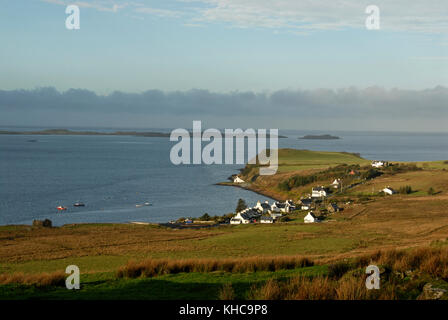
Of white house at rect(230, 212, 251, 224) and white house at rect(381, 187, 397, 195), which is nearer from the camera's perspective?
white house at rect(230, 212, 251, 224)

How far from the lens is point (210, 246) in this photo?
3362 centimetres

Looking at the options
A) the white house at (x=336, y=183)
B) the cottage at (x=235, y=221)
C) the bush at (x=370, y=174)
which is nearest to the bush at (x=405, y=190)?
the white house at (x=336, y=183)

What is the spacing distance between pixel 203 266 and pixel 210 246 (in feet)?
70.0

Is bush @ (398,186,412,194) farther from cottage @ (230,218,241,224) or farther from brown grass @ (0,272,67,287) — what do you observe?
brown grass @ (0,272,67,287)

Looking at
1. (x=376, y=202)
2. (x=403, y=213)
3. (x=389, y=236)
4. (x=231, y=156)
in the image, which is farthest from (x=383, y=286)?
(x=231, y=156)

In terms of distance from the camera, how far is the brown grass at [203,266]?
11914 mm

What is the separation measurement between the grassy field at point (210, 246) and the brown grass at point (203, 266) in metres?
0.45

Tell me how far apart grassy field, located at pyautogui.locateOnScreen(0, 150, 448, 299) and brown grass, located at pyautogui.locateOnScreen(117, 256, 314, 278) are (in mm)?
445

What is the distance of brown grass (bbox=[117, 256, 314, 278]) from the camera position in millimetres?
11914

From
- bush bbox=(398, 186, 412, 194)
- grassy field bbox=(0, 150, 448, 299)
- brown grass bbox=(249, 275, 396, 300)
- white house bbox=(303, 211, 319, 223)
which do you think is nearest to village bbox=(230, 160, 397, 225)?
white house bbox=(303, 211, 319, 223)

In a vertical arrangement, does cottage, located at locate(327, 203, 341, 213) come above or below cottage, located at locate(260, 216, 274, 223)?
above

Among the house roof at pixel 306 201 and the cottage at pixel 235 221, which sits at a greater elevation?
the house roof at pixel 306 201

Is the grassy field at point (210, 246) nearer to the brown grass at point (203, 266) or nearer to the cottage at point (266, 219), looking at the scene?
the brown grass at point (203, 266)
